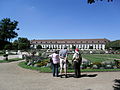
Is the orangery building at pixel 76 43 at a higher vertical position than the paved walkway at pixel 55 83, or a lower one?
higher

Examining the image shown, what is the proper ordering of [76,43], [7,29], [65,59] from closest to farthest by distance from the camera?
1. [65,59]
2. [7,29]
3. [76,43]

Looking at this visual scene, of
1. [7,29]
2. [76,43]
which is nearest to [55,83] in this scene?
[7,29]

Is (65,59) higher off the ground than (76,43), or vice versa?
(76,43)

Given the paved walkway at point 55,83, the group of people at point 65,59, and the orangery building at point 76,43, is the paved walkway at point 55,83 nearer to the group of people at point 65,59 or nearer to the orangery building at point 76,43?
the group of people at point 65,59

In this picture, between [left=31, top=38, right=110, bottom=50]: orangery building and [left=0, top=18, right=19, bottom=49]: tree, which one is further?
[left=31, top=38, right=110, bottom=50]: orangery building

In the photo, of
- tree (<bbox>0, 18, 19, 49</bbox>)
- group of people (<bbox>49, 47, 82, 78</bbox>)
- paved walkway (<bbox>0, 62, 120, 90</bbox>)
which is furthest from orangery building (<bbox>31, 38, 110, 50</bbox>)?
paved walkway (<bbox>0, 62, 120, 90</bbox>)

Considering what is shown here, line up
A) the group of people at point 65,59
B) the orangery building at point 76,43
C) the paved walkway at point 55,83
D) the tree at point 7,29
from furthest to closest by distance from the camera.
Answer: the orangery building at point 76,43, the tree at point 7,29, the group of people at point 65,59, the paved walkway at point 55,83

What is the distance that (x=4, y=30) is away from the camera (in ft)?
242

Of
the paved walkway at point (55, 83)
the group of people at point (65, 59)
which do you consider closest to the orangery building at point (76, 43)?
the group of people at point (65, 59)

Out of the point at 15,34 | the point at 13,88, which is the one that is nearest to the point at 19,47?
the point at 15,34

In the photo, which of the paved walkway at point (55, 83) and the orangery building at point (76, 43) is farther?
the orangery building at point (76, 43)

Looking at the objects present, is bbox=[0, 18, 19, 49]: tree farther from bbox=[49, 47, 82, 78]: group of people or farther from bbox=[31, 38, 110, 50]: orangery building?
bbox=[31, 38, 110, 50]: orangery building

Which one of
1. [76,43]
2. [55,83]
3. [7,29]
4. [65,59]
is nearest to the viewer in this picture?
[55,83]

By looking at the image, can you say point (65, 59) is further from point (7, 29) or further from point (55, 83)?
point (7, 29)
